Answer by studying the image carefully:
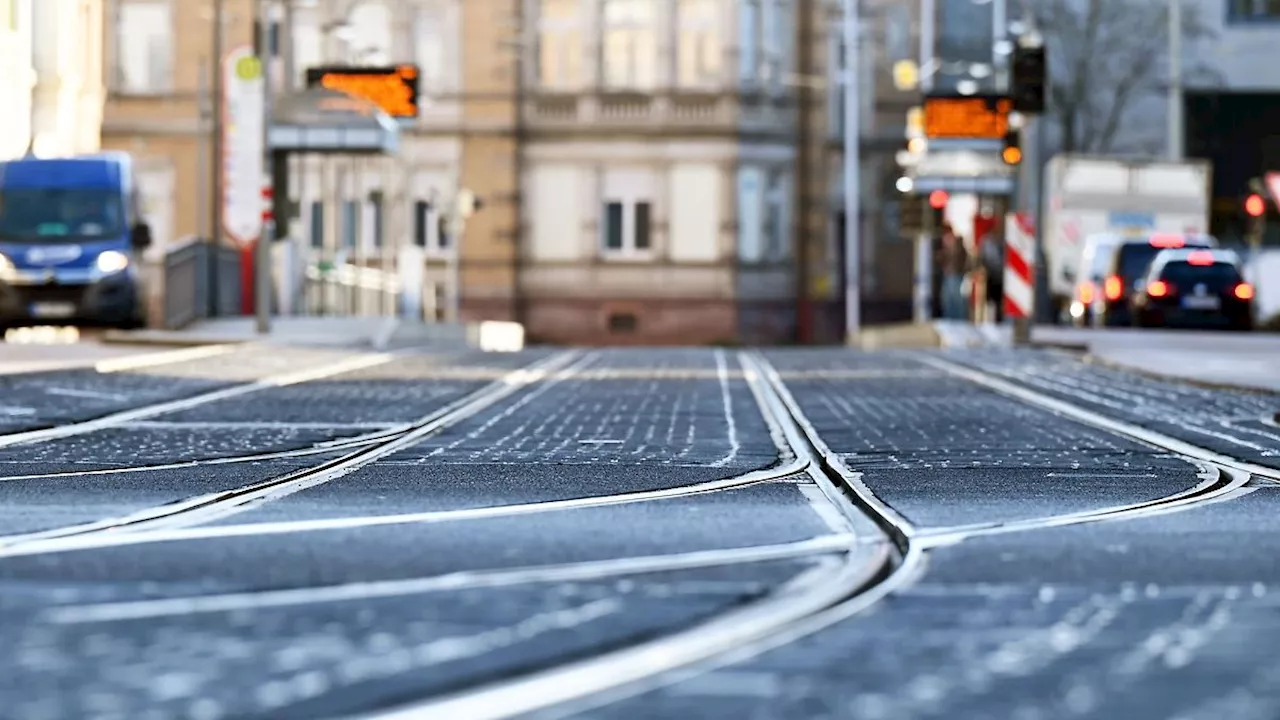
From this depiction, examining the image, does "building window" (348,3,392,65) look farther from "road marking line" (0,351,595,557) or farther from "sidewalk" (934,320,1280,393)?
"road marking line" (0,351,595,557)

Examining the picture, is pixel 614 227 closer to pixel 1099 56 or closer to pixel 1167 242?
pixel 1099 56

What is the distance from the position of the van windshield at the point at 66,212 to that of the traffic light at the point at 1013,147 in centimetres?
1188

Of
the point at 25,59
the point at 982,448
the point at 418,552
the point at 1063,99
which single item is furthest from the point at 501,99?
the point at 418,552

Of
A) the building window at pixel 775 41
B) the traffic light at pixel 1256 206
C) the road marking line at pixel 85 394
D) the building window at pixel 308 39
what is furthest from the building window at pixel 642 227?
the road marking line at pixel 85 394

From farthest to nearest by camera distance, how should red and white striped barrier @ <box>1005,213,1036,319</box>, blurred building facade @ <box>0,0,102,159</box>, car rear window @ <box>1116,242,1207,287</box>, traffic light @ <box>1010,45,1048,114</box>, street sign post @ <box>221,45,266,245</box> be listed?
1. car rear window @ <box>1116,242,1207,287</box>
2. blurred building facade @ <box>0,0,102,159</box>
3. street sign post @ <box>221,45,266,245</box>
4. red and white striped barrier @ <box>1005,213,1036,319</box>
5. traffic light @ <box>1010,45,1048,114</box>

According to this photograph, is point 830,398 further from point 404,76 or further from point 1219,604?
point 404,76

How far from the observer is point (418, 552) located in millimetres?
9094

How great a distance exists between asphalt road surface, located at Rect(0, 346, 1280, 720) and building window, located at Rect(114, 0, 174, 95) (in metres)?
51.0

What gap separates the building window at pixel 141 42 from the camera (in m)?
69.2

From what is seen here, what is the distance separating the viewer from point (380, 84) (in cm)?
5144

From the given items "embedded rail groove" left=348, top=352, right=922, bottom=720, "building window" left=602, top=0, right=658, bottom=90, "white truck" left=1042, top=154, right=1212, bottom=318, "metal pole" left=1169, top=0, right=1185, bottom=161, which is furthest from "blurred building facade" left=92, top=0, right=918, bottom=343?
"embedded rail groove" left=348, top=352, right=922, bottom=720

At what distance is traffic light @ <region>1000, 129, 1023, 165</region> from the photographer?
38.8 metres

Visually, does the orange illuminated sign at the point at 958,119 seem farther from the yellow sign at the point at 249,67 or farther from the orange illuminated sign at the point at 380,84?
the yellow sign at the point at 249,67

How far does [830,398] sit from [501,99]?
47491mm
